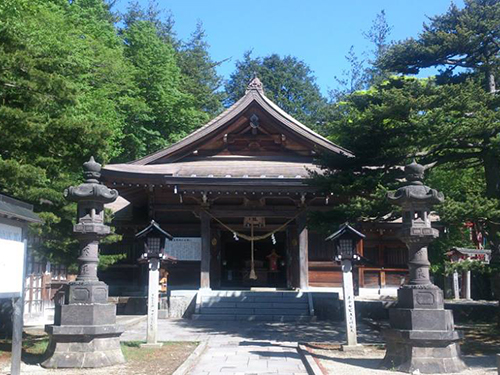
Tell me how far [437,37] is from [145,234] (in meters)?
8.90

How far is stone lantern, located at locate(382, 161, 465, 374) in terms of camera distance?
28.0 feet

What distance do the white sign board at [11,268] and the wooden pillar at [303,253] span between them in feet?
37.2

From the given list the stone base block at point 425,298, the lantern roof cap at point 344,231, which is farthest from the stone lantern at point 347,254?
the stone base block at point 425,298

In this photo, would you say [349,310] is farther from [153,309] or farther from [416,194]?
[153,309]

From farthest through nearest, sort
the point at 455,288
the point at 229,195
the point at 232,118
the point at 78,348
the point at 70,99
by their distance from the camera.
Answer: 1. the point at 455,288
2. the point at 232,118
3. the point at 229,195
4. the point at 70,99
5. the point at 78,348

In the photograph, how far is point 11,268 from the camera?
22.7 ft

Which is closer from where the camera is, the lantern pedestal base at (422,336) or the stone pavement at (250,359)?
the lantern pedestal base at (422,336)

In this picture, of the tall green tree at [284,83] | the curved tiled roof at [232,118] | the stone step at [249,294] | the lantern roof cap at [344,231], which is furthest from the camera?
the tall green tree at [284,83]

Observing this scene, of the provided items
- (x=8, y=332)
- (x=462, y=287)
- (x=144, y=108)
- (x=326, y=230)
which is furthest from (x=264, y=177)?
(x=144, y=108)

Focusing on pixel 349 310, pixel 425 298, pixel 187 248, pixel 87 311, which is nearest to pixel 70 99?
pixel 87 311

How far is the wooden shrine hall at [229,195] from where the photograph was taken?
16.6 metres

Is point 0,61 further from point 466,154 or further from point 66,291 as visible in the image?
point 466,154

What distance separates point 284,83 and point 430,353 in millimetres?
45484

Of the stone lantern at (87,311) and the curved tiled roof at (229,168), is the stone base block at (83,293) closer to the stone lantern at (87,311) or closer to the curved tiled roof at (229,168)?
the stone lantern at (87,311)
